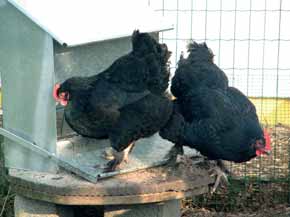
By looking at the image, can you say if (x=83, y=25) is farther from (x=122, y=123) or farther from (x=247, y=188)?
(x=247, y=188)

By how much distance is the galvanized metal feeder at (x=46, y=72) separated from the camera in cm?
518

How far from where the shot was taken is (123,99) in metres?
5.36

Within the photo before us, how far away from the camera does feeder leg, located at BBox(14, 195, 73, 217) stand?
17.4 feet

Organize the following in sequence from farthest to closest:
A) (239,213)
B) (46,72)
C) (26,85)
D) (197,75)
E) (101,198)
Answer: (239,213) < (197,75) < (26,85) < (46,72) < (101,198)

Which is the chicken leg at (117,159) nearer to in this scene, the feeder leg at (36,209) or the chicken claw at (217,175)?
the feeder leg at (36,209)

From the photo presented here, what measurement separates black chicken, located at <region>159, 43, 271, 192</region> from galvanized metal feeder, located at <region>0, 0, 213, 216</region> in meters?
0.35

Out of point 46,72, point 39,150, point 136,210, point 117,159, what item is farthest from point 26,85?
point 136,210

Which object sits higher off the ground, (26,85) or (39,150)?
(26,85)

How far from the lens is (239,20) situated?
23.5ft

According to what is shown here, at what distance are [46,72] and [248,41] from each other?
2.67 meters

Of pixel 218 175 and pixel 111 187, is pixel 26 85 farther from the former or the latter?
pixel 218 175

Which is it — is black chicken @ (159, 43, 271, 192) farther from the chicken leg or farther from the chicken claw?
the chicken leg

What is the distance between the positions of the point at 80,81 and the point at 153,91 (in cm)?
60

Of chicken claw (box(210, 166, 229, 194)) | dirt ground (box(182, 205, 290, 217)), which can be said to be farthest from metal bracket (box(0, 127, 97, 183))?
dirt ground (box(182, 205, 290, 217))
